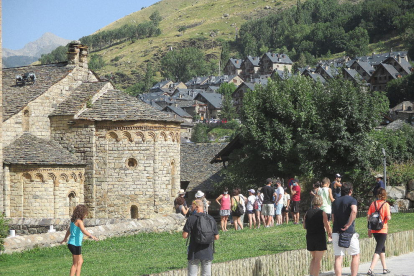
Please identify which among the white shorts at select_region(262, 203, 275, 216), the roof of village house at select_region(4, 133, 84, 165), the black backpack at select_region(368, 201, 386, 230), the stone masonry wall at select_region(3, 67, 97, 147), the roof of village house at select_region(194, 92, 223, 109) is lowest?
the white shorts at select_region(262, 203, 275, 216)

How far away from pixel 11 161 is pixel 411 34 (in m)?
161

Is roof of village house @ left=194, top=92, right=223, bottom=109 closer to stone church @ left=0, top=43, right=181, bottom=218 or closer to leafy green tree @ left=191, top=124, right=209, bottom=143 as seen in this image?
leafy green tree @ left=191, top=124, right=209, bottom=143

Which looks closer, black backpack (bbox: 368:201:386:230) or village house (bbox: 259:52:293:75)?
black backpack (bbox: 368:201:386:230)

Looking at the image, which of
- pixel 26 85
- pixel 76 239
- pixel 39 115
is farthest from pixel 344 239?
pixel 26 85

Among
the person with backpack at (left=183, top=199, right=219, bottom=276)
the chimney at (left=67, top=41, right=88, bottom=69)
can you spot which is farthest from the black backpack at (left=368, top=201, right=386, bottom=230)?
the chimney at (left=67, top=41, right=88, bottom=69)

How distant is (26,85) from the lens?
35.0m

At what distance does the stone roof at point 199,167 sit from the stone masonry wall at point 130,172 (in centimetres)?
1412

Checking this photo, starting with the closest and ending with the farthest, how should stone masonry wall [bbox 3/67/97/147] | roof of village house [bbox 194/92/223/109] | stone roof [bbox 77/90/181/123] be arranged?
stone roof [bbox 77/90/181/123], stone masonry wall [bbox 3/67/97/147], roof of village house [bbox 194/92/223/109]

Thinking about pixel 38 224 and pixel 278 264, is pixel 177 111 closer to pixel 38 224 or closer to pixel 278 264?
pixel 38 224

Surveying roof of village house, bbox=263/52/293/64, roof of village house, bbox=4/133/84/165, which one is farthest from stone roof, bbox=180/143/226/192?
roof of village house, bbox=263/52/293/64

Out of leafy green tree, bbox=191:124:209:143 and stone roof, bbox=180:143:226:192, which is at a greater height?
leafy green tree, bbox=191:124:209:143

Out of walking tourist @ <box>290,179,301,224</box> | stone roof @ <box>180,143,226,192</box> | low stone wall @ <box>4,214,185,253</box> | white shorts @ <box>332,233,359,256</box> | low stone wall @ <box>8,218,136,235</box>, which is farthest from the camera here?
stone roof @ <box>180,143,226,192</box>

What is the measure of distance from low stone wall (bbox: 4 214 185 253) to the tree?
11.8 m

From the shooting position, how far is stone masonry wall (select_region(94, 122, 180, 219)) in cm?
3222
